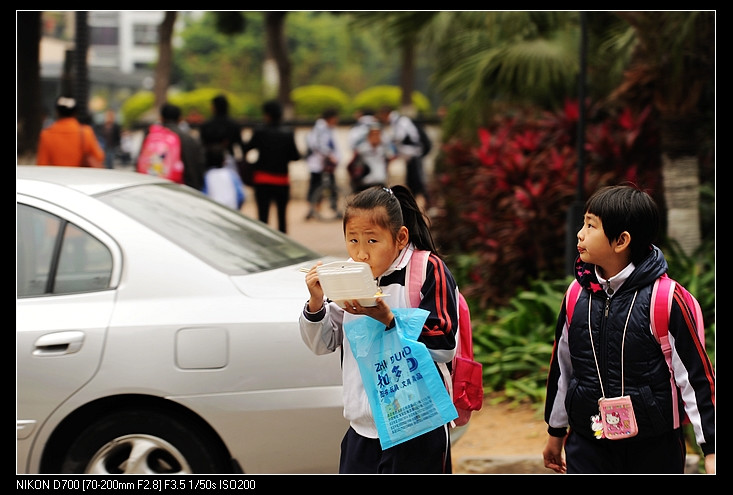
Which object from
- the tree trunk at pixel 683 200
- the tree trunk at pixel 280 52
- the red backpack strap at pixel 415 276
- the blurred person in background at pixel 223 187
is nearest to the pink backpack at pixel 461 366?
the red backpack strap at pixel 415 276

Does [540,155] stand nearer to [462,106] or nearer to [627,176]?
[627,176]

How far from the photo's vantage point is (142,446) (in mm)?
3877

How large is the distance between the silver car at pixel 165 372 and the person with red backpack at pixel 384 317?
614mm

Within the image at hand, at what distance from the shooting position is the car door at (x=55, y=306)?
388 centimetres

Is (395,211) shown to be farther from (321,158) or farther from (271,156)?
(321,158)

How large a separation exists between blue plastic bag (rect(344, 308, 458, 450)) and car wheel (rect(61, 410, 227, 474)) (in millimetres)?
1055


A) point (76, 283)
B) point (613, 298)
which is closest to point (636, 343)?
point (613, 298)

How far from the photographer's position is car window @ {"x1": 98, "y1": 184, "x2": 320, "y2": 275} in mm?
4250

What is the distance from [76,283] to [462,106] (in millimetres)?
6717

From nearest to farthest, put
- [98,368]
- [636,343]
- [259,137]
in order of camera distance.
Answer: [636,343] < [98,368] < [259,137]

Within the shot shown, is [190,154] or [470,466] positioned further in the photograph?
[190,154]

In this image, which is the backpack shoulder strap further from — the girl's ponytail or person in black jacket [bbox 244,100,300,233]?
person in black jacket [bbox 244,100,300,233]

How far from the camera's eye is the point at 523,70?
31.0 feet

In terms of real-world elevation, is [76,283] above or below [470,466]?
above
